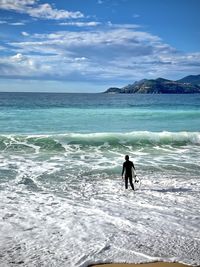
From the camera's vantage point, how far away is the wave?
2497 centimetres

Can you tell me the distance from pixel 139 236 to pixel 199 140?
2118 centimetres

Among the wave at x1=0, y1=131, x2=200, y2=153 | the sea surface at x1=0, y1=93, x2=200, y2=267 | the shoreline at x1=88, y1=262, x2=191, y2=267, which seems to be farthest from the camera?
the wave at x1=0, y1=131, x2=200, y2=153

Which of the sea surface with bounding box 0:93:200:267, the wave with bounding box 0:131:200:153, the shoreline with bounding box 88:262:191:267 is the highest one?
the wave with bounding box 0:131:200:153

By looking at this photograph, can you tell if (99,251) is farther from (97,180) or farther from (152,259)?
(97,180)

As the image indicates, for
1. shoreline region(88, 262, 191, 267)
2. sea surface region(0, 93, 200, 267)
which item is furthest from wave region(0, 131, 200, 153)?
shoreline region(88, 262, 191, 267)

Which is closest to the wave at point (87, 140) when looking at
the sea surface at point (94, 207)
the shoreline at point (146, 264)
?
the sea surface at point (94, 207)

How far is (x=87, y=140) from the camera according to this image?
90.6ft

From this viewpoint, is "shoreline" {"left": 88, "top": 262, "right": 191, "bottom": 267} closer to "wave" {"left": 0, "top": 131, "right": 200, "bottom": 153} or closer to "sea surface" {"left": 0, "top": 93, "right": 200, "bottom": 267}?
"sea surface" {"left": 0, "top": 93, "right": 200, "bottom": 267}

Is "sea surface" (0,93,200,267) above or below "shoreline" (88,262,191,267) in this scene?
above

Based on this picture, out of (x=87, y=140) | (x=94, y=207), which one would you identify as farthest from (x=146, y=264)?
(x=87, y=140)

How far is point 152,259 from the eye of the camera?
25.9 feet

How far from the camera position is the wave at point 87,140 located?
81.9ft

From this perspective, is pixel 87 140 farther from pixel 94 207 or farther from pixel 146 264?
pixel 146 264

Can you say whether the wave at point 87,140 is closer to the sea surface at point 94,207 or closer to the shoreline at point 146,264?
the sea surface at point 94,207
